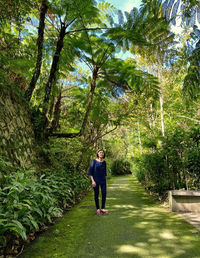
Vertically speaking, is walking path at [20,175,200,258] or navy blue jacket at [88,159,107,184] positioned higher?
navy blue jacket at [88,159,107,184]

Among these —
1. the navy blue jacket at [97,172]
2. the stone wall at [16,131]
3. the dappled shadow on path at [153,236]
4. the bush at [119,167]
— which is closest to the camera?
the dappled shadow on path at [153,236]

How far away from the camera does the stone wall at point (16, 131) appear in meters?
3.65

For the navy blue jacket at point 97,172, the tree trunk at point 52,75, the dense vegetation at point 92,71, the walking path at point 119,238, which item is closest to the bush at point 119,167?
the dense vegetation at point 92,71

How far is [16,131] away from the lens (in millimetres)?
4094

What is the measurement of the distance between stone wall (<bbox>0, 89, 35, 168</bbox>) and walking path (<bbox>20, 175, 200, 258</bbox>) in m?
1.47

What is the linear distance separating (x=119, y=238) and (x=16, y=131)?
2.85 meters

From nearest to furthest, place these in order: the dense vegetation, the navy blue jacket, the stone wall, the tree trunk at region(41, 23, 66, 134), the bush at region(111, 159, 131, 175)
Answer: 1. the stone wall
2. the dense vegetation
3. the navy blue jacket
4. the tree trunk at region(41, 23, 66, 134)
5. the bush at region(111, 159, 131, 175)

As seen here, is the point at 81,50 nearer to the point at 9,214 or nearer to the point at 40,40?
the point at 40,40

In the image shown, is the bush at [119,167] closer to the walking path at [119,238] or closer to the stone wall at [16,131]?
the stone wall at [16,131]

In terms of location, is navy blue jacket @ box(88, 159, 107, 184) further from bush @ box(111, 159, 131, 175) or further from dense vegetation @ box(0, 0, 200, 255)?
bush @ box(111, 159, 131, 175)

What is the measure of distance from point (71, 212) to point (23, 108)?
105 inches

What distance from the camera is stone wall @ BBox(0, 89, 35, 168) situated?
12.0ft

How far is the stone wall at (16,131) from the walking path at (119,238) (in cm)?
147

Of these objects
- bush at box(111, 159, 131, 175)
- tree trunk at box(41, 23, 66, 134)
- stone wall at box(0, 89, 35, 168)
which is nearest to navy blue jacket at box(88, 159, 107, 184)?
stone wall at box(0, 89, 35, 168)
